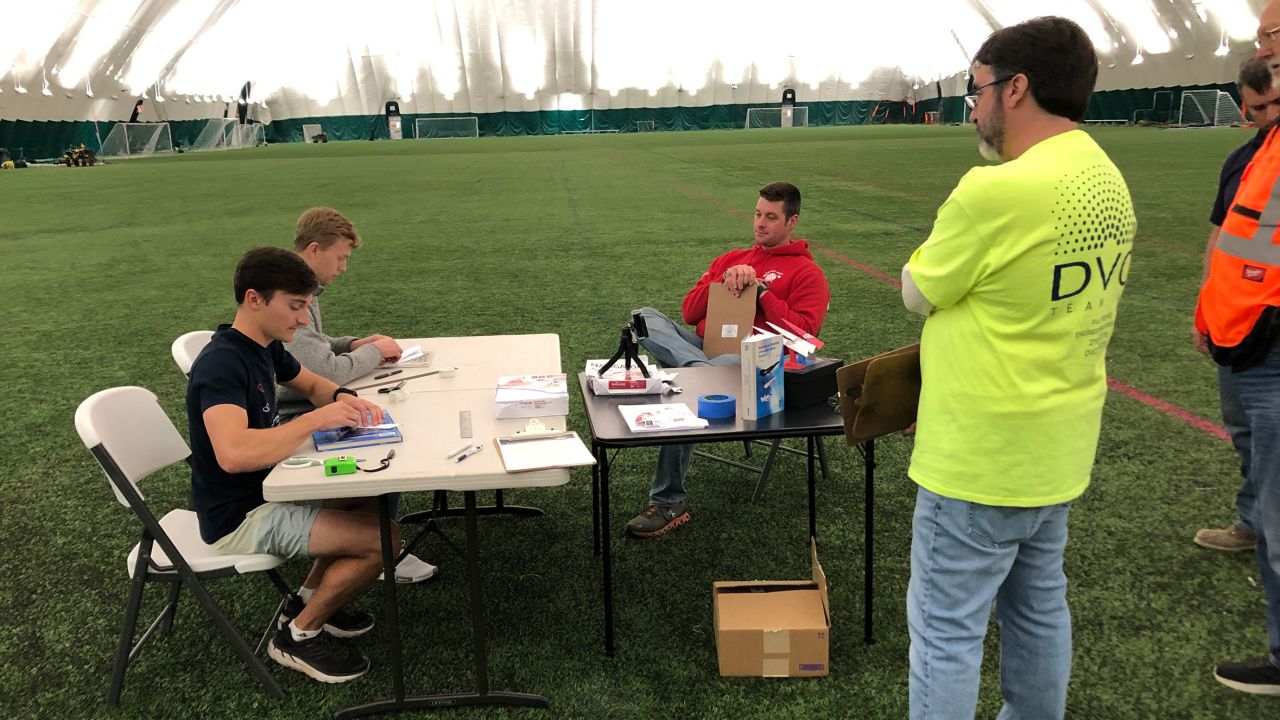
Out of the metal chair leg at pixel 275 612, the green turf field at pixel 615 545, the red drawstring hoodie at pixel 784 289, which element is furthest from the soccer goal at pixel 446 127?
the metal chair leg at pixel 275 612

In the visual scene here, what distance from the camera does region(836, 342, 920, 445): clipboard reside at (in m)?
2.01

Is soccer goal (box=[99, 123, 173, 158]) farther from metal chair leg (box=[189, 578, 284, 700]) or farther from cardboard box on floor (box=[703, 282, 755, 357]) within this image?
metal chair leg (box=[189, 578, 284, 700])

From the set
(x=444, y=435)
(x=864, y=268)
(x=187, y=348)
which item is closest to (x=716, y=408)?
(x=444, y=435)

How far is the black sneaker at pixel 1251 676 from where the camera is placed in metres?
2.66

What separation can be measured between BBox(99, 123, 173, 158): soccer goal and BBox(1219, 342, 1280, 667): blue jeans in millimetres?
45675

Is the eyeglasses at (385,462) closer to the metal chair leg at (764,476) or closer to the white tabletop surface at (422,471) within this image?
the white tabletop surface at (422,471)

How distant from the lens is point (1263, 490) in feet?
8.27

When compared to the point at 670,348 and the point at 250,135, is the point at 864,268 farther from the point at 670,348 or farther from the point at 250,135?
the point at 250,135

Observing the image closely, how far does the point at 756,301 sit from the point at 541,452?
1.82 metres

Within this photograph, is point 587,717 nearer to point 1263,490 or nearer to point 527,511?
point 527,511

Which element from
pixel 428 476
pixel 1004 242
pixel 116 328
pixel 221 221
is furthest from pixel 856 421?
pixel 221 221

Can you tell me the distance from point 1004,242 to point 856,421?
21.2 inches

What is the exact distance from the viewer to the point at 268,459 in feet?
8.34

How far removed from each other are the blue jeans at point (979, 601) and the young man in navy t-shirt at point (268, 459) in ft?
5.38
